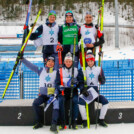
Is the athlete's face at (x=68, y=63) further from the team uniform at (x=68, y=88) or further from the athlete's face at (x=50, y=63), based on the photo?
the athlete's face at (x=50, y=63)

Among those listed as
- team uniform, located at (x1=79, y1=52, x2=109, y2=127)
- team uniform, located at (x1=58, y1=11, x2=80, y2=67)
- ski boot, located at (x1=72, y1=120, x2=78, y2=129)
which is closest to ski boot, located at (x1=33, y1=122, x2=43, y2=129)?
ski boot, located at (x1=72, y1=120, x2=78, y2=129)

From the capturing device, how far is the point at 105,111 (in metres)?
4.28

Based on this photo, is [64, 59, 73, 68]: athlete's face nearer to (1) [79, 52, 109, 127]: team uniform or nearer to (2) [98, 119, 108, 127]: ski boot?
(1) [79, 52, 109, 127]: team uniform

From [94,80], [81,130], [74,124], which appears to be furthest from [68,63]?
[81,130]

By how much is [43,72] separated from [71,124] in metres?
1.07

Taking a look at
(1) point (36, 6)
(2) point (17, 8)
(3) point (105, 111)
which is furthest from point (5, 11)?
(3) point (105, 111)

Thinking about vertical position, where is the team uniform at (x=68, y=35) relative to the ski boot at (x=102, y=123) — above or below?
above

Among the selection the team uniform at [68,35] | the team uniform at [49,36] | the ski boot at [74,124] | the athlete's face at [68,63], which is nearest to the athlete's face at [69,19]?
the team uniform at [68,35]

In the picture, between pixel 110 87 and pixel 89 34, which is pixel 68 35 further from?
pixel 110 87

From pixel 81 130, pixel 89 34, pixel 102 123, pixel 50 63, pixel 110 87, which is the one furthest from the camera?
pixel 110 87

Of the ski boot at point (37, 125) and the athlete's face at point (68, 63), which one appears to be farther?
the athlete's face at point (68, 63)

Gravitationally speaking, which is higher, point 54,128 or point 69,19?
point 69,19

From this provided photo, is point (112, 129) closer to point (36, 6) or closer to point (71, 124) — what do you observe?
point (71, 124)

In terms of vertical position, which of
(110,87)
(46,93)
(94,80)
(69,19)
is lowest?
(110,87)
